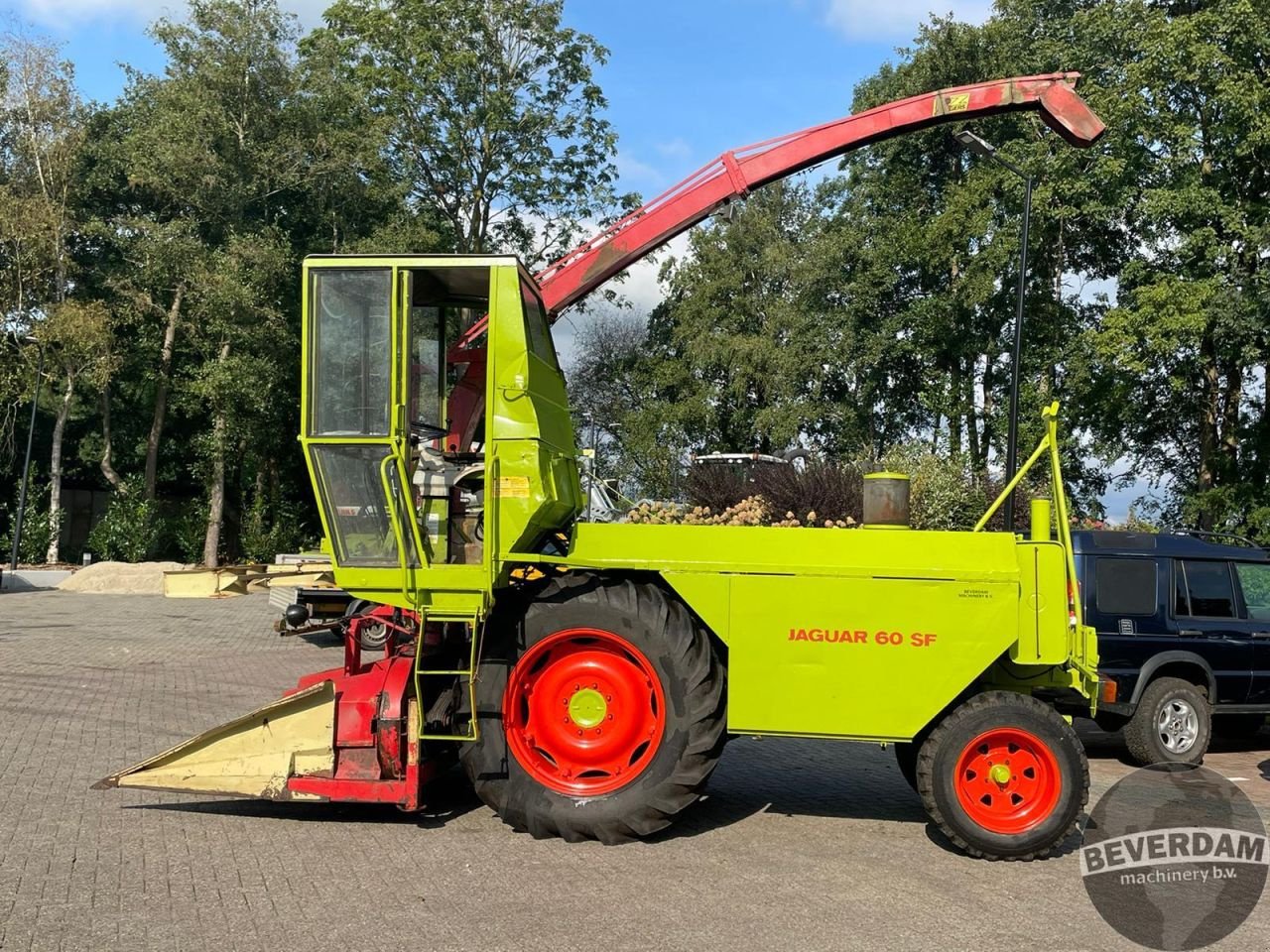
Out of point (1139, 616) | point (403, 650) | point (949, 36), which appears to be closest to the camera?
point (403, 650)

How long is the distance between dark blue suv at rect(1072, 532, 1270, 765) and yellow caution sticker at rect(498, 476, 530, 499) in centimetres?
555

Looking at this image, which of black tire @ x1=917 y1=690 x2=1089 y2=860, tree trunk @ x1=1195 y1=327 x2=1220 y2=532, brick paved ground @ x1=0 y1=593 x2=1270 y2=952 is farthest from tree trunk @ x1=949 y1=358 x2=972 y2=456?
black tire @ x1=917 y1=690 x2=1089 y2=860

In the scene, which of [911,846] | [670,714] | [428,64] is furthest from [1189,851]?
[428,64]

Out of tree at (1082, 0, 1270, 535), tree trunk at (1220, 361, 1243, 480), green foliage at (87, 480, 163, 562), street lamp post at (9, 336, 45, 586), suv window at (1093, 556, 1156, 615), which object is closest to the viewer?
suv window at (1093, 556, 1156, 615)

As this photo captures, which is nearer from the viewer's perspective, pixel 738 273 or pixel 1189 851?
pixel 1189 851

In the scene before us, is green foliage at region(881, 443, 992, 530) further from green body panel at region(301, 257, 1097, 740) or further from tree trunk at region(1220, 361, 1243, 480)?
green body panel at region(301, 257, 1097, 740)

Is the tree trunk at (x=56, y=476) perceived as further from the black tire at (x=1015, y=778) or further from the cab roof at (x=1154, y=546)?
the black tire at (x=1015, y=778)

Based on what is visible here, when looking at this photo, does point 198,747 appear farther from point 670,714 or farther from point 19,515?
point 19,515

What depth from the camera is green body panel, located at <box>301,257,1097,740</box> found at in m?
6.17

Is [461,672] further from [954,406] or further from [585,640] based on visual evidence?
[954,406]

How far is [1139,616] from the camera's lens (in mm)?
9445

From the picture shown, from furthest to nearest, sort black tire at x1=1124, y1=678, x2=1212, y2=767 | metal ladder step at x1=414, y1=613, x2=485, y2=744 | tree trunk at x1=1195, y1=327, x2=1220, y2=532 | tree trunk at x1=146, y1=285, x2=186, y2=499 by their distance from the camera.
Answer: tree trunk at x1=146, y1=285, x2=186, y2=499 → tree trunk at x1=1195, y1=327, x2=1220, y2=532 → black tire at x1=1124, y1=678, x2=1212, y2=767 → metal ladder step at x1=414, y1=613, x2=485, y2=744

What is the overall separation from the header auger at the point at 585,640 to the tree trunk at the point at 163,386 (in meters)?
27.6

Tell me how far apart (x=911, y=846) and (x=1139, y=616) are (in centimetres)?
429
